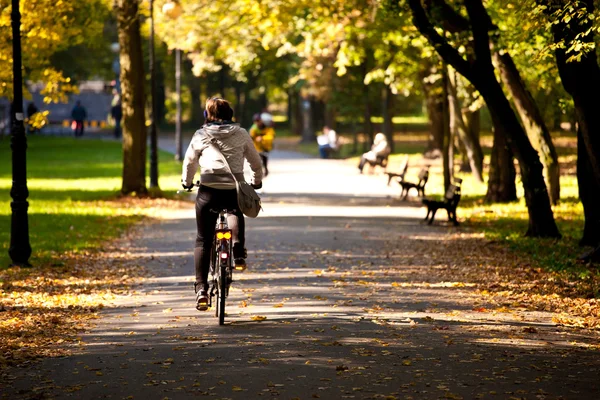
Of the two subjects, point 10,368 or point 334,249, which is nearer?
point 10,368

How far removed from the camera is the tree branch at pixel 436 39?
19.6 metres

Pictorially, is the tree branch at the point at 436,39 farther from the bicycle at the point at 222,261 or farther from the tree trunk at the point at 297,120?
the tree trunk at the point at 297,120

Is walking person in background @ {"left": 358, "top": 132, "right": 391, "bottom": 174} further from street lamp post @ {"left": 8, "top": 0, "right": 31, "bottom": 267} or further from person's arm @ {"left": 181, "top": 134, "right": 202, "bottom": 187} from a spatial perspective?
person's arm @ {"left": 181, "top": 134, "right": 202, "bottom": 187}

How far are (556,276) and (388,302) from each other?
3.12m

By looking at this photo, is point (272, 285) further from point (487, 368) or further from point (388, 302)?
point (487, 368)

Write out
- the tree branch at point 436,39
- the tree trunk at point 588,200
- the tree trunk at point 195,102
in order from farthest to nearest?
the tree trunk at point 195,102
the tree branch at point 436,39
the tree trunk at point 588,200

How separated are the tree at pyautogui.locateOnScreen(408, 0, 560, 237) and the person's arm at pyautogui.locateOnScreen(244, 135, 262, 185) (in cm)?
876

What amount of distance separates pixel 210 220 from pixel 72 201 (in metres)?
17.1

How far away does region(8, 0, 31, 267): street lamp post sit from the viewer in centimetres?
1538

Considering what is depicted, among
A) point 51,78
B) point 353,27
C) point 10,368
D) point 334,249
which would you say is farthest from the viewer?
point 353,27

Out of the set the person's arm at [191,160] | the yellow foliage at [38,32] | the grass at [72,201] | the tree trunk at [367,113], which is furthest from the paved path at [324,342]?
the tree trunk at [367,113]

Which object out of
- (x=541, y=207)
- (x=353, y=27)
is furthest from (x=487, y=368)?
(x=353, y=27)

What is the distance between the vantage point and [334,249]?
1811cm

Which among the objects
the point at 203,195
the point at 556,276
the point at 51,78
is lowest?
the point at 556,276
